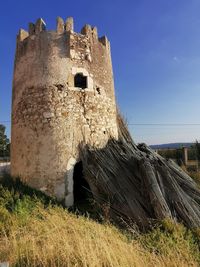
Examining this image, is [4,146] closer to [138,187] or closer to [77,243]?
[138,187]

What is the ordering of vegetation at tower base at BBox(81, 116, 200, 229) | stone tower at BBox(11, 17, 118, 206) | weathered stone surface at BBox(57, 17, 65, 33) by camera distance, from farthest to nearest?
weathered stone surface at BBox(57, 17, 65, 33)
stone tower at BBox(11, 17, 118, 206)
vegetation at tower base at BBox(81, 116, 200, 229)

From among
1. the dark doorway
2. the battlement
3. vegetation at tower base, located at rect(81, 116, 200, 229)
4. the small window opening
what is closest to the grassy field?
vegetation at tower base, located at rect(81, 116, 200, 229)

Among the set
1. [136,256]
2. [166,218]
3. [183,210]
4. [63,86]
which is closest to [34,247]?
[136,256]

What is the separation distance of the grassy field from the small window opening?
4369 millimetres

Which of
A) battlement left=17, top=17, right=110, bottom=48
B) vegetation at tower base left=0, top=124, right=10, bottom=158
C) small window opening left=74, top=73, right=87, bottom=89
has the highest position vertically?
battlement left=17, top=17, right=110, bottom=48

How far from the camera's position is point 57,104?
933 cm

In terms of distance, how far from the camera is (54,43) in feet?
31.9

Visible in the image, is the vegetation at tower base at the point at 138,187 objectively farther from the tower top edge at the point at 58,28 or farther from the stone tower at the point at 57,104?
the tower top edge at the point at 58,28

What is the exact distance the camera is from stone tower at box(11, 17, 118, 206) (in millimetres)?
9062

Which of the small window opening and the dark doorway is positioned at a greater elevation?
the small window opening

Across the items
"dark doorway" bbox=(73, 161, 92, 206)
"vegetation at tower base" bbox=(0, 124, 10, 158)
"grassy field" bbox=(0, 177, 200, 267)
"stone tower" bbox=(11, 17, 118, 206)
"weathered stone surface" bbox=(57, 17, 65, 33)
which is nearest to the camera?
"grassy field" bbox=(0, 177, 200, 267)

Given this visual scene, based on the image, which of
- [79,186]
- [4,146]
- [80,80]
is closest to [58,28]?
[80,80]

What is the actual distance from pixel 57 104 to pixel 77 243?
5.68 m

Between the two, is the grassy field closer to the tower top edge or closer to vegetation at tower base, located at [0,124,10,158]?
the tower top edge
